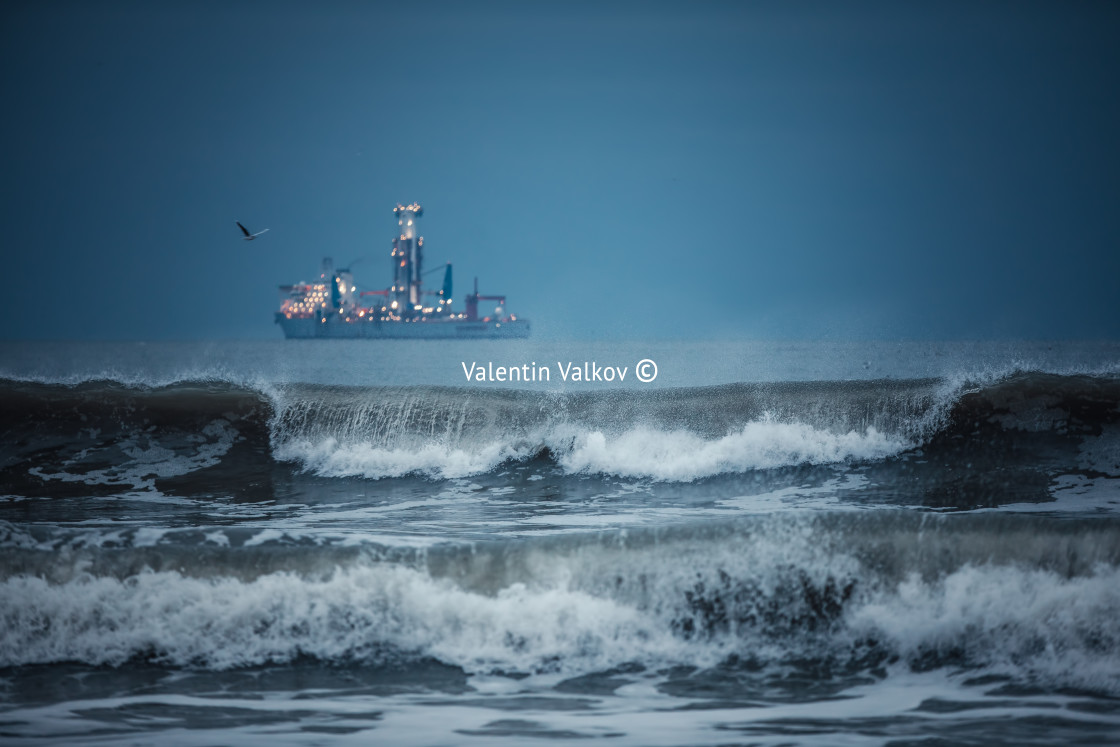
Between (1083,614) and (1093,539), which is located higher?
(1093,539)

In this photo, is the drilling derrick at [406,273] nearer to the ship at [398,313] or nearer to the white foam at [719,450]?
the ship at [398,313]

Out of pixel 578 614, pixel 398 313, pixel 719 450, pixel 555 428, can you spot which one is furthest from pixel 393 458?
pixel 398 313

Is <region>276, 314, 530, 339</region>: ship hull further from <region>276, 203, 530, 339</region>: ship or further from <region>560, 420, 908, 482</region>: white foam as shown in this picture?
<region>560, 420, 908, 482</region>: white foam

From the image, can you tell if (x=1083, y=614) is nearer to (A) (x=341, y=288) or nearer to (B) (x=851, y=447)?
(B) (x=851, y=447)

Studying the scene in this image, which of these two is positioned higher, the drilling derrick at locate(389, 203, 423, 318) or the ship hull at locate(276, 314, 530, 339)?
the drilling derrick at locate(389, 203, 423, 318)

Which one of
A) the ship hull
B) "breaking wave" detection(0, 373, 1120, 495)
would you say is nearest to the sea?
"breaking wave" detection(0, 373, 1120, 495)

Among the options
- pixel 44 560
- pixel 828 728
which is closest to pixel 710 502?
pixel 828 728

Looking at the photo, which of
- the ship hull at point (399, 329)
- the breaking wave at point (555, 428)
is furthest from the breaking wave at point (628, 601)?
the ship hull at point (399, 329)

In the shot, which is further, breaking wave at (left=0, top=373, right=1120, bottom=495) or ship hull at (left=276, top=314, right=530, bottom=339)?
ship hull at (left=276, top=314, right=530, bottom=339)
